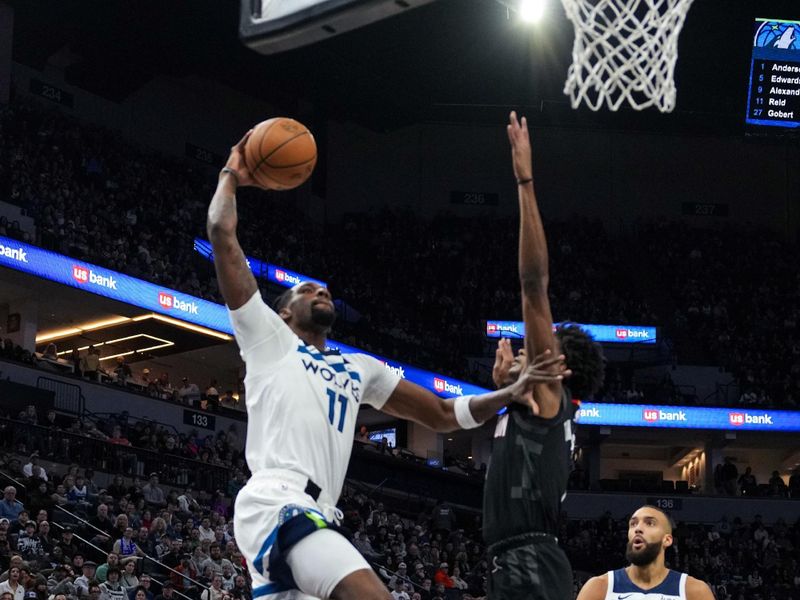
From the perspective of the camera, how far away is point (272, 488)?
15.3 ft

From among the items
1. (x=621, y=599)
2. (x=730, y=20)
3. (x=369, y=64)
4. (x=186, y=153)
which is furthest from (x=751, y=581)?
(x=621, y=599)

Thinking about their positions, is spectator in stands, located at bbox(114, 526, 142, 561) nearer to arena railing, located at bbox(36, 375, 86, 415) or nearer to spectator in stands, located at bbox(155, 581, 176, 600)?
spectator in stands, located at bbox(155, 581, 176, 600)

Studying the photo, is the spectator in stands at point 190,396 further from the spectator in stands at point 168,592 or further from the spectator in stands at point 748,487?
the spectator in stands at point 748,487

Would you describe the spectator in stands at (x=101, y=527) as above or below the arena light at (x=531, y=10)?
below

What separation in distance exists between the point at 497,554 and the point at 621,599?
2.28 meters

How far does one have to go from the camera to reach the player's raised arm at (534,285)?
15.1 feet

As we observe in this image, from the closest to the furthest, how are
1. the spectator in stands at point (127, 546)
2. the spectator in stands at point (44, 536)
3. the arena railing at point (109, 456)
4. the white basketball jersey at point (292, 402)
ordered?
the white basketball jersey at point (292, 402)
the spectator in stands at point (44, 536)
the spectator in stands at point (127, 546)
the arena railing at point (109, 456)

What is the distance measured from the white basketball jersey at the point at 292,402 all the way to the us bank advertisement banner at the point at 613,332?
3029 centimetres

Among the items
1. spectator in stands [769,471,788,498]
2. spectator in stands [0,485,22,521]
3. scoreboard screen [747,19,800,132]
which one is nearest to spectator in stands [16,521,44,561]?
spectator in stands [0,485,22,521]

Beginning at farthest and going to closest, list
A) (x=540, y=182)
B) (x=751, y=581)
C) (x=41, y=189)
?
(x=540, y=182) < (x=751, y=581) < (x=41, y=189)

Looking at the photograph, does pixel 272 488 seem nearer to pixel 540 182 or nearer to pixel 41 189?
pixel 41 189

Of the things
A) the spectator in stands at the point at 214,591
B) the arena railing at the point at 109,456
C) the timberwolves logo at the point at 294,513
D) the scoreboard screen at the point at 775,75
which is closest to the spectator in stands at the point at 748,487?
the scoreboard screen at the point at 775,75

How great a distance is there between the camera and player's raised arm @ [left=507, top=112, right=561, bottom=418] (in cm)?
460

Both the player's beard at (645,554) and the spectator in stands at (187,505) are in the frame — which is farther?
the spectator in stands at (187,505)
